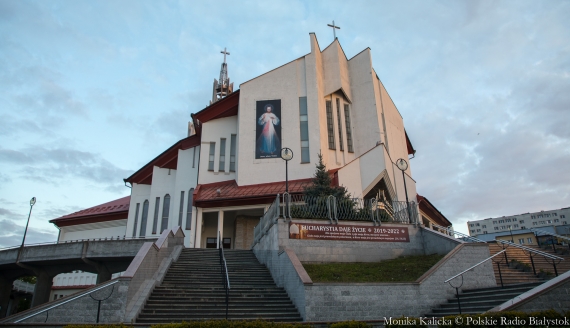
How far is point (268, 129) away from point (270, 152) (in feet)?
5.52

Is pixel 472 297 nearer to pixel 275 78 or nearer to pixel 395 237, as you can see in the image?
pixel 395 237

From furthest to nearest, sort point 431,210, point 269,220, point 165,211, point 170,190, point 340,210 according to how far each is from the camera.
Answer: point 431,210, point 170,190, point 165,211, point 269,220, point 340,210

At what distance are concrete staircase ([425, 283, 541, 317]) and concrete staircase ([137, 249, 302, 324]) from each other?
13.0ft

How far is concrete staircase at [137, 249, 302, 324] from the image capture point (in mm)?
9706

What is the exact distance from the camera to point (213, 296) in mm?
10914

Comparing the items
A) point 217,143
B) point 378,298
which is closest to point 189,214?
point 217,143

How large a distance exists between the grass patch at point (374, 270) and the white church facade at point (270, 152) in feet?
28.0

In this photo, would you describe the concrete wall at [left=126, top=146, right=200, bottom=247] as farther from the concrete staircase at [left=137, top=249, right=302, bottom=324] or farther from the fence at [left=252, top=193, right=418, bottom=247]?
the fence at [left=252, top=193, right=418, bottom=247]

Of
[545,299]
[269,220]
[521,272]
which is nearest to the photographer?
[545,299]

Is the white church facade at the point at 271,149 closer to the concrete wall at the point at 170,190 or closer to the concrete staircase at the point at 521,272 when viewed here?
the concrete wall at the point at 170,190

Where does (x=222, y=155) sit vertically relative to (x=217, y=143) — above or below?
below

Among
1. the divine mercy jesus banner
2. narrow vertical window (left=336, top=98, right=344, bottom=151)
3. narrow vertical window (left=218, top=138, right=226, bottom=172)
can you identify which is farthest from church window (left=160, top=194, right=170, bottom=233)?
narrow vertical window (left=336, top=98, right=344, bottom=151)

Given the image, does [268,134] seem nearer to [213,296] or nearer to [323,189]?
[323,189]

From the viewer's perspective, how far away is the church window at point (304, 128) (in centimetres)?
2392
